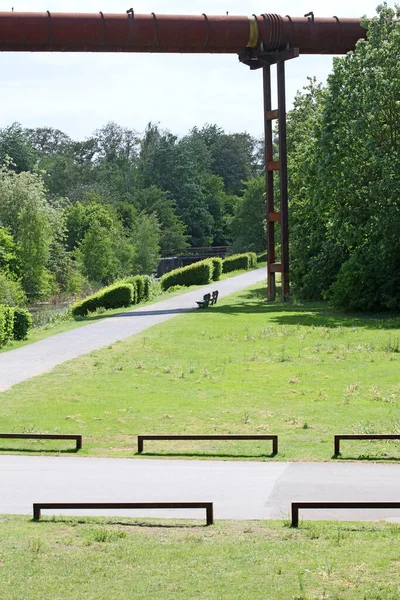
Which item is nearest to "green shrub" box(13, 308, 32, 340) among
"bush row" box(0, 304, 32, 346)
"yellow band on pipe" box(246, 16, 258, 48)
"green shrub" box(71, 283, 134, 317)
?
"bush row" box(0, 304, 32, 346)

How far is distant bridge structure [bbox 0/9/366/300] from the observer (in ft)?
111

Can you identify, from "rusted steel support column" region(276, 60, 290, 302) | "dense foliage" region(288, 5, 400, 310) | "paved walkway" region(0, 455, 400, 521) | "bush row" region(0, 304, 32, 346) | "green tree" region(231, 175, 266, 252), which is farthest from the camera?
"green tree" region(231, 175, 266, 252)

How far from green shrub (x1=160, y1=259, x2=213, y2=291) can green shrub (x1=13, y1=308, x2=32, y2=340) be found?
81.8 ft

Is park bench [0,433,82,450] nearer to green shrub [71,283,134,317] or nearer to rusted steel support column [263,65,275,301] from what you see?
green shrub [71,283,134,317]

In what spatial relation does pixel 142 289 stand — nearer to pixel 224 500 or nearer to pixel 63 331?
pixel 63 331

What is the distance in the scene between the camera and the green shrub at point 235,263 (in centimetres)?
6950

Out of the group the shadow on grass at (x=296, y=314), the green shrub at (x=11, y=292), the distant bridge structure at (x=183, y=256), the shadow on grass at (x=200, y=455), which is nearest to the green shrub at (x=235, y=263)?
the distant bridge structure at (x=183, y=256)

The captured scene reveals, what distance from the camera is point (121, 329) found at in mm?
30953

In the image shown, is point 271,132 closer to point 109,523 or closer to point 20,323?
point 20,323

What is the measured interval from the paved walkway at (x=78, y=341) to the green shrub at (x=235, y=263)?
86.2 ft

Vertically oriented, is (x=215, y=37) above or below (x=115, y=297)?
above

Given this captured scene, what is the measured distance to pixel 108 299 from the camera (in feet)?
134

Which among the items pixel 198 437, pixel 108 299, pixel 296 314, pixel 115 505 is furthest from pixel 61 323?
pixel 115 505

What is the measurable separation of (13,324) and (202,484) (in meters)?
18.1
